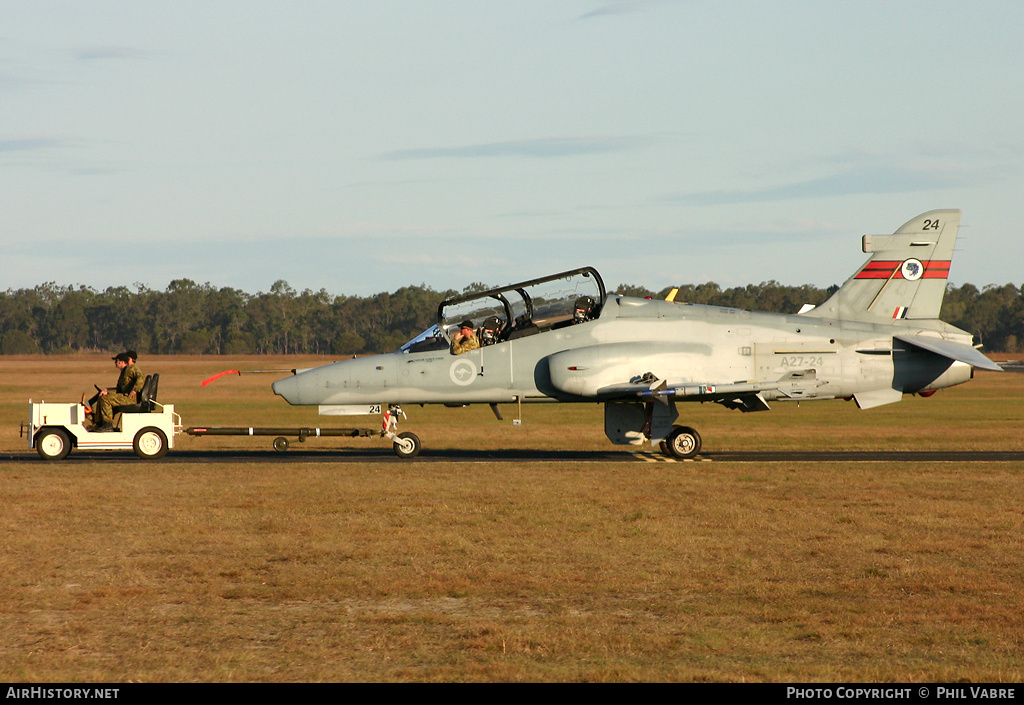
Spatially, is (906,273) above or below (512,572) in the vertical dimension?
above

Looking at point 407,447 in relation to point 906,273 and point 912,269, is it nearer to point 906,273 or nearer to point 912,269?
point 906,273

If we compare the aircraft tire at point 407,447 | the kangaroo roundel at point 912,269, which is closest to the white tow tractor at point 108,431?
the aircraft tire at point 407,447

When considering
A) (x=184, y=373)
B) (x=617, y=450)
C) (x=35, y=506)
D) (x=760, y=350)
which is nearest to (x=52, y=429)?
(x=35, y=506)

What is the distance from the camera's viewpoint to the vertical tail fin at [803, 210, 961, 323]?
2253 cm

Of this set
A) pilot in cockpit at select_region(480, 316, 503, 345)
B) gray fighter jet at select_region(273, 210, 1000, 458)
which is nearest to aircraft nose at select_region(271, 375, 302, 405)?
gray fighter jet at select_region(273, 210, 1000, 458)

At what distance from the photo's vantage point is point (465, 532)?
12.4 meters

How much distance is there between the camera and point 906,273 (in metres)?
22.6

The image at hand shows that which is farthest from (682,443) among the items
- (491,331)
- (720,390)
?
(491,331)

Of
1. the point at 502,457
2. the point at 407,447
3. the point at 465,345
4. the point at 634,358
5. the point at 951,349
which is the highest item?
the point at 465,345

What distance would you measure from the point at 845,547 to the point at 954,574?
157 centimetres

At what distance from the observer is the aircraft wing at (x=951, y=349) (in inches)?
812

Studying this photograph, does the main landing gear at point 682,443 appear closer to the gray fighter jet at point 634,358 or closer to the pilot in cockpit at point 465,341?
the gray fighter jet at point 634,358

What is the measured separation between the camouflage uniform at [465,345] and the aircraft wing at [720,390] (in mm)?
2790

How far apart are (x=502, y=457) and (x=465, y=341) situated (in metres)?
2.76
